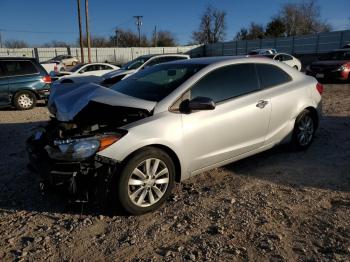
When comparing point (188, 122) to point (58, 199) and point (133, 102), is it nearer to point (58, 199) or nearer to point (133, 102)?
point (133, 102)

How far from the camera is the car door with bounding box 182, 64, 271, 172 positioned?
3.98 metres

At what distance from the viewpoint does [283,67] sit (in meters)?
5.26

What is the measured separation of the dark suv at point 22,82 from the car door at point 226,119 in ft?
26.8

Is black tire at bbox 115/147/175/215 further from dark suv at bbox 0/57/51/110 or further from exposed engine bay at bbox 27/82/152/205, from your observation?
dark suv at bbox 0/57/51/110

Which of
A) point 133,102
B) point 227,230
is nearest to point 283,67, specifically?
point 133,102

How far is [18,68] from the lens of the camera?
35.3 feet

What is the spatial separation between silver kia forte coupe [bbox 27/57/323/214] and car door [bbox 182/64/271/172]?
12mm

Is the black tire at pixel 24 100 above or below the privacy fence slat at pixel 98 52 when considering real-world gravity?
below

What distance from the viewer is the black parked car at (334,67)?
14750 millimetres

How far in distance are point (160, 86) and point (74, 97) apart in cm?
106

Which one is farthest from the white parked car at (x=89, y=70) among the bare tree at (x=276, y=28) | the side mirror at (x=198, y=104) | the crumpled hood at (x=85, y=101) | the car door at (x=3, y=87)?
the bare tree at (x=276, y=28)

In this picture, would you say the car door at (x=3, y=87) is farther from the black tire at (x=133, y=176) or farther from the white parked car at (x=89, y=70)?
the black tire at (x=133, y=176)

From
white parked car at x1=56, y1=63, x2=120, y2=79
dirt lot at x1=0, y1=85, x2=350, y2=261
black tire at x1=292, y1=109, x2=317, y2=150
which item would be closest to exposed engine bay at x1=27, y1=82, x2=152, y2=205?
dirt lot at x1=0, y1=85, x2=350, y2=261

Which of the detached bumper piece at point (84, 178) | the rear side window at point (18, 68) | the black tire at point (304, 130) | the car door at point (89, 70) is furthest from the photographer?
the car door at point (89, 70)
